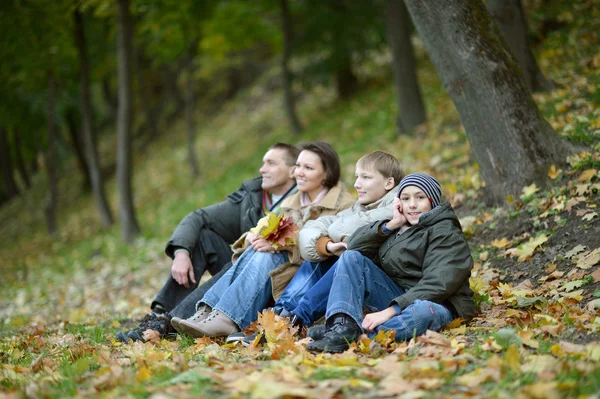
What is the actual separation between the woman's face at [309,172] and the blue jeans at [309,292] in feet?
2.31

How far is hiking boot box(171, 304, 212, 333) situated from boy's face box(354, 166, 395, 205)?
4.83ft

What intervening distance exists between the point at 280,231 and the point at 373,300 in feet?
2.95

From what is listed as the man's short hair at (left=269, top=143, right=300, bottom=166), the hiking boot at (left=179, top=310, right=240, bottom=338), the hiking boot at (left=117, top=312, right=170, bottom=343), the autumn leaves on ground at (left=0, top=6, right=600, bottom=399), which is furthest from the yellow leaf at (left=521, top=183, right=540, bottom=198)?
the hiking boot at (left=117, top=312, right=170, bottom=343)

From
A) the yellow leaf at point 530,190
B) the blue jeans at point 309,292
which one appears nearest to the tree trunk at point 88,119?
the yellow leaf at point 530,190

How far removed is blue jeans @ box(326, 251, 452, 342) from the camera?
3799 mm

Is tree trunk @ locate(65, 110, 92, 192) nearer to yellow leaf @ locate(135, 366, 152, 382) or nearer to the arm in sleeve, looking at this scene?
the arm in sleeve

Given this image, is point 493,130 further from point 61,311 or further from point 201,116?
point 201,116

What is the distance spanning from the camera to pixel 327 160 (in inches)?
195

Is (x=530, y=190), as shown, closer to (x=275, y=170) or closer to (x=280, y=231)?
(x=275, y=170)

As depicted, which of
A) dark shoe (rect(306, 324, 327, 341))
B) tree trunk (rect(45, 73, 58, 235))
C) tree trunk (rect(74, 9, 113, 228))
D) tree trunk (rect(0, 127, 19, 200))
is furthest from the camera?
tree trunk (rect(0, 127, 19, 200))

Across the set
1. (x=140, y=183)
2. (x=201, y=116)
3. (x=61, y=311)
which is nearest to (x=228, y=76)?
(x=201, y=116)

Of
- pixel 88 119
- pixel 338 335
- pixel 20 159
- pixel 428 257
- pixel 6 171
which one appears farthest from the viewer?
pixel 20 159

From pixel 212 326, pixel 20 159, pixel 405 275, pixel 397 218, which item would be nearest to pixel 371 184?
pixel 397 218

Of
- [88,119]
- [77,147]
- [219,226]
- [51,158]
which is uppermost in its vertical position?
[77,147]
